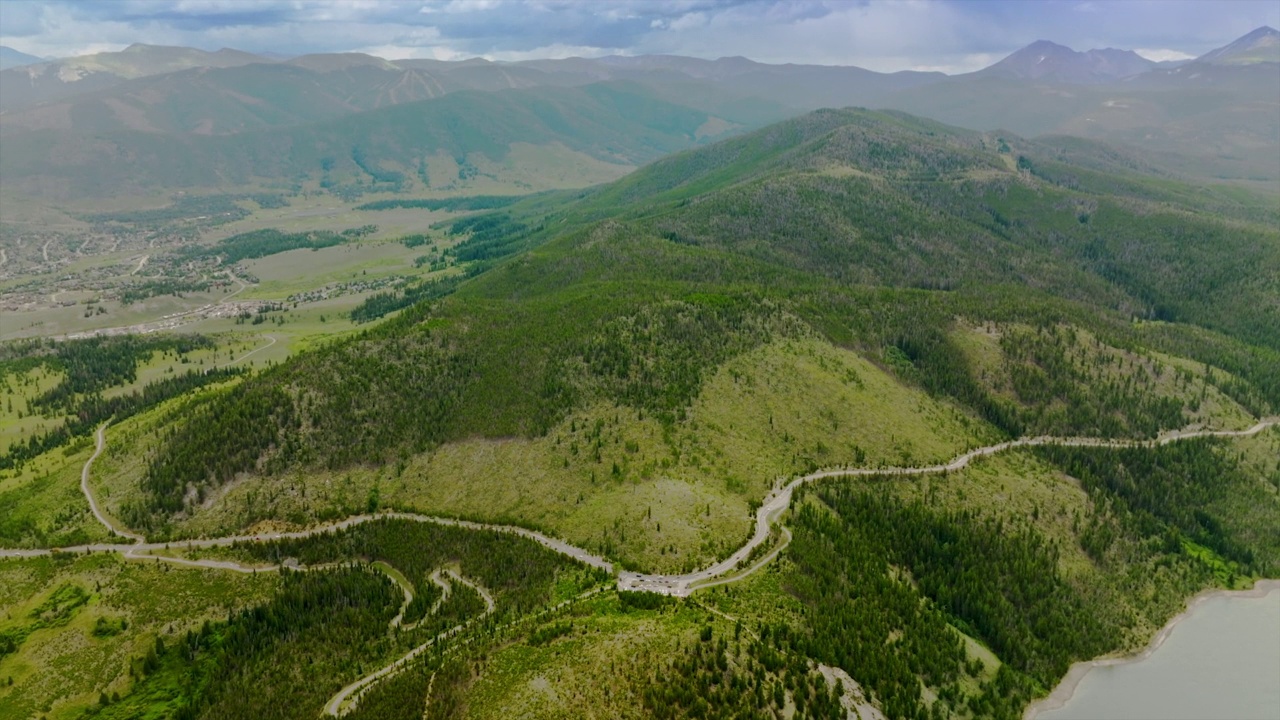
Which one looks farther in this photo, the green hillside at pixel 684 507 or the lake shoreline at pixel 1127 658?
the lake shoreline at pixel 1127 658

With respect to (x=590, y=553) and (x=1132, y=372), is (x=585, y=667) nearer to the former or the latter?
(x=590, y=553)

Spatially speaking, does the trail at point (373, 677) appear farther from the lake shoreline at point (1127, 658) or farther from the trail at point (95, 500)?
the lake shoreline at point (1127, 658)

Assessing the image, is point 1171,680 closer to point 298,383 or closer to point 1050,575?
point 1050,575

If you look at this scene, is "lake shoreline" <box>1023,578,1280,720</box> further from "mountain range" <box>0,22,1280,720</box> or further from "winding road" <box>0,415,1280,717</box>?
"winding road" <box>0,415,1280,717</box>

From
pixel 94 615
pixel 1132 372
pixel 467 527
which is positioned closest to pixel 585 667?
pixel 467 527

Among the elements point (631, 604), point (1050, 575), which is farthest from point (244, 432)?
point (1050, 575)

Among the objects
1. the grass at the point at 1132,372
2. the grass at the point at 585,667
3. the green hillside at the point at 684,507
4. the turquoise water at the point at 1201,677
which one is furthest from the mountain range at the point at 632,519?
the turquoise water at the point at 1201,677
